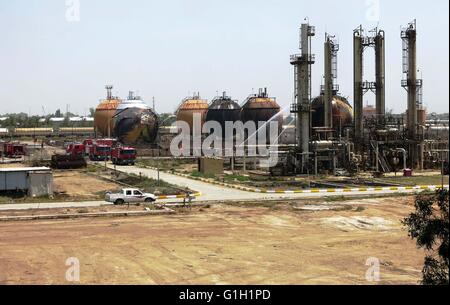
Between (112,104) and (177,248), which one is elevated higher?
(112,104)

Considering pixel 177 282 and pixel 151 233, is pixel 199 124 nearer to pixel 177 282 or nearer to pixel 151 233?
pixel 151 233

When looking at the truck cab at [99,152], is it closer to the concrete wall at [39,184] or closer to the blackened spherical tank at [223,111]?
the blackened spherical tank at [223,111]

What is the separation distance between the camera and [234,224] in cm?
3231

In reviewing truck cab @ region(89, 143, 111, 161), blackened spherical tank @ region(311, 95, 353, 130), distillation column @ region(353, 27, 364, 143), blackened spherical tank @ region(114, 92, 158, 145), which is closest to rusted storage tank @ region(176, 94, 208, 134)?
blackened spherical tank @ region(114, 92, 158, 145)

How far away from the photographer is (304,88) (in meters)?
60.5

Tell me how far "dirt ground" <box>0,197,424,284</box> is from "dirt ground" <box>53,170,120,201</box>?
1216 centimetres

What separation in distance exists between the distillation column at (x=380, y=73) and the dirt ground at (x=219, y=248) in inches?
1327

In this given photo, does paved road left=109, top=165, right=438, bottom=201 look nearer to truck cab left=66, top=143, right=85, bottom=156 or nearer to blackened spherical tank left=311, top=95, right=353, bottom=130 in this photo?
blackened spherical tank left=311, top=95, right=353, bottom=130

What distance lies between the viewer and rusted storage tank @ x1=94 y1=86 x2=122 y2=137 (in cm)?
10516

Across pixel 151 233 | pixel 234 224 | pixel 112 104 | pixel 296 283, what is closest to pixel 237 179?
pixel 234 224

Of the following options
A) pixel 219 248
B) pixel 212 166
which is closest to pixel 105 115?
pixel 212 166

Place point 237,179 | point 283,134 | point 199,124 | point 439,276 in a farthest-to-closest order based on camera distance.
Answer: point 199,124 → point 283,134 → point 237,179 → point 439,276

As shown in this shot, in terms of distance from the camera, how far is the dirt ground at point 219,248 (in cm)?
2114

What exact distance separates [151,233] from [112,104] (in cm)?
8114
